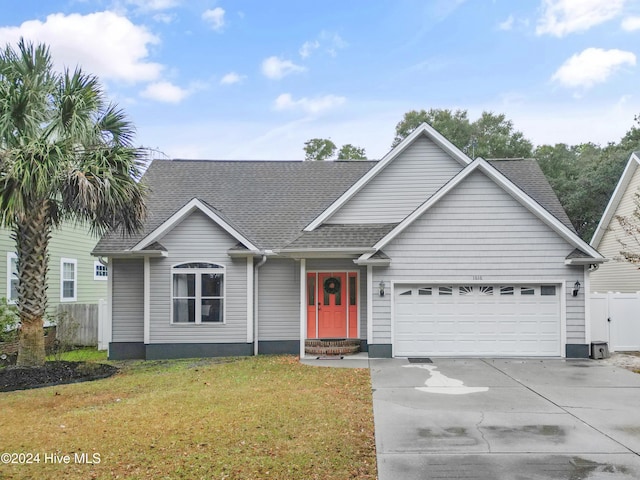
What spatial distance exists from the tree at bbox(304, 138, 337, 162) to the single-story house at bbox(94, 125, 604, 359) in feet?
85.3

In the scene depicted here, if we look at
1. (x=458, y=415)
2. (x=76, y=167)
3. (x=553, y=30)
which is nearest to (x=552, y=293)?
(x=458, y=415)

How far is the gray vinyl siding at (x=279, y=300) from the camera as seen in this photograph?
15.3 meters

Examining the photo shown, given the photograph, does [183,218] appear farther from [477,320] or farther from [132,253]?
[477,320]

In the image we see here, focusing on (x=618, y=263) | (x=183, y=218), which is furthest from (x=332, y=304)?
(x=618, y=263)

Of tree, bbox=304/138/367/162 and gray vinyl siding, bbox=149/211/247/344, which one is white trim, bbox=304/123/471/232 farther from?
tree, bbox=304/138/367/162

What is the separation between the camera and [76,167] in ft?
37.6

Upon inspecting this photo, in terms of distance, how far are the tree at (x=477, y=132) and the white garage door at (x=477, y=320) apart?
27.8 metres

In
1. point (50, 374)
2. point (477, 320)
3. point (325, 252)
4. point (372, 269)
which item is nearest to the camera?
point (50, 374)

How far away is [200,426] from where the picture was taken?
7086 mm

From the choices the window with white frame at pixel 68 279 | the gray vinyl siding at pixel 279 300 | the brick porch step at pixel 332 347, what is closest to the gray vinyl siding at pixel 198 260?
the gray vinyl siding at pixel 279 300

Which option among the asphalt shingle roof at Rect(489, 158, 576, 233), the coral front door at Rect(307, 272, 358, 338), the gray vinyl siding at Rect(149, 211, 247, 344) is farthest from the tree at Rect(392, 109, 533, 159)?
the gray vinyl siding at Rect(149, 211, 247, 344)

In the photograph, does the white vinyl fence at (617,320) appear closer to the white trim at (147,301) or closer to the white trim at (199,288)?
the white trim at (199,288)

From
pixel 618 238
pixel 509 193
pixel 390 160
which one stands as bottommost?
pixel 618 238

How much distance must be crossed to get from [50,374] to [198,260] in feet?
15.6
